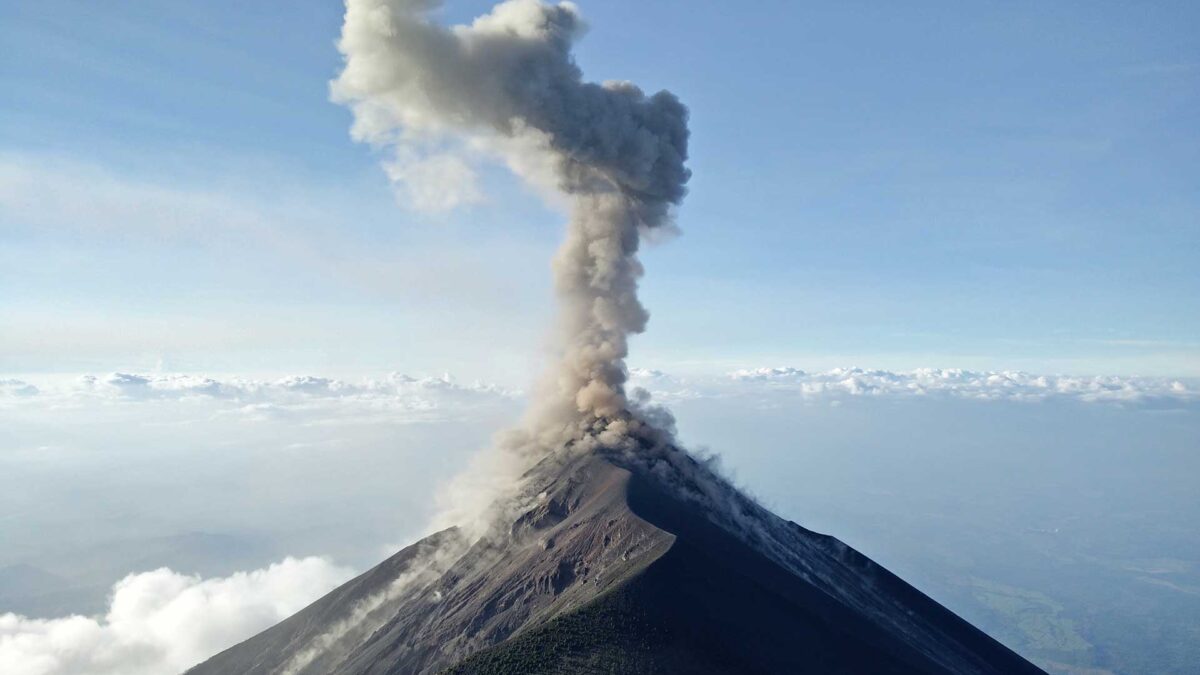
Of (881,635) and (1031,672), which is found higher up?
(881,635)

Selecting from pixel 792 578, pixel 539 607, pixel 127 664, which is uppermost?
pixel 792 578

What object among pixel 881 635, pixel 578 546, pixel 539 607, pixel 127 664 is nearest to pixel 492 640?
pixel 539 607

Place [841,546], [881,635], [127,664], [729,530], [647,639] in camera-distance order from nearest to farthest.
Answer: [647,639], [881,635], [729,530], [841,546], [127,664]

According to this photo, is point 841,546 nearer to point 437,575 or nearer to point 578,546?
point 578,546

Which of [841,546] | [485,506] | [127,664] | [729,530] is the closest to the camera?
[729,530]

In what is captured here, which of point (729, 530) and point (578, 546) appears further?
point (729, 530)

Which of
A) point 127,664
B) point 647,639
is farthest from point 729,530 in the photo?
point 127,664
